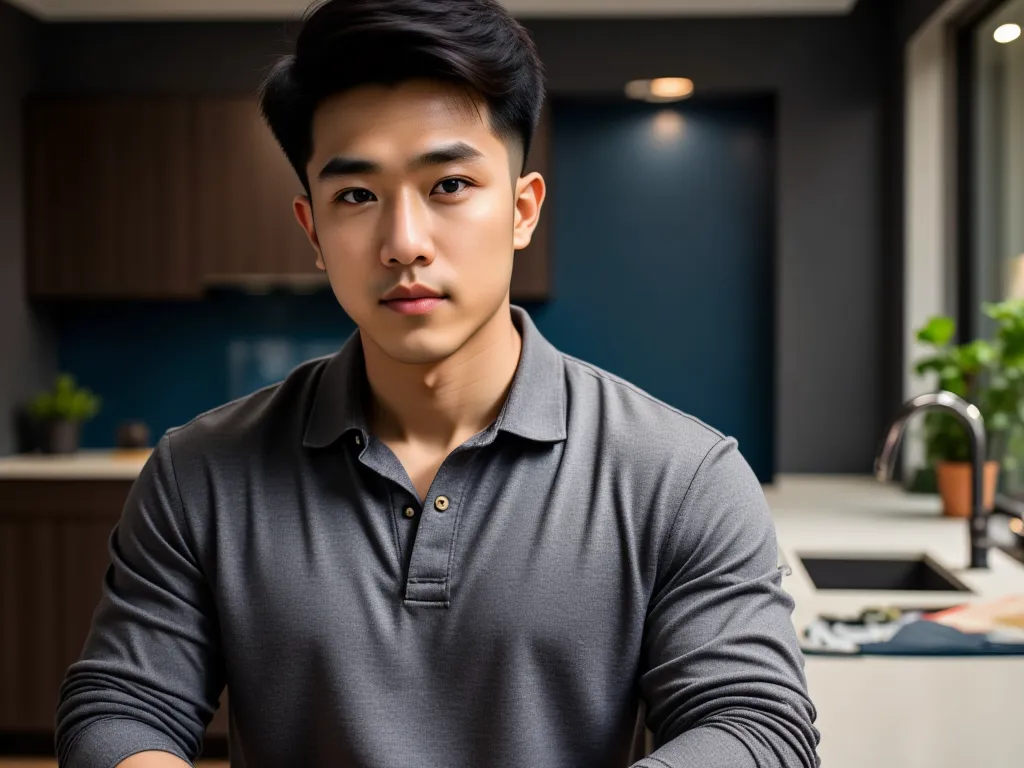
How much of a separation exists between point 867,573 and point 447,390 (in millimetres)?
1586

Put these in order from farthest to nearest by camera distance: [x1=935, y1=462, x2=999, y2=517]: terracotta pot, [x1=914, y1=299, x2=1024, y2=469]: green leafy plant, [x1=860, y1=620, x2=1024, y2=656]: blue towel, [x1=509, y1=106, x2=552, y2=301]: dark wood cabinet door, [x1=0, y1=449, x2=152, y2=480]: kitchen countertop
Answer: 1. [x1=509, y1=106, x2=552, y2=301]: dark wood cabinet door
2. [x1=0, y1=449, x2=152, y2=480]: kitchen countertop
3. [x1=935, y1=462, x2=999, y2=517]: terracotta pot
4. [x1=914, y1=299, x2=1024, y2=469]: green leafy plant
5. [x1=860, y1=620, x2=1024, y2=656]: blue towel

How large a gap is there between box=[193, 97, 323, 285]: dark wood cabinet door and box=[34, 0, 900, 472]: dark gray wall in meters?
0.25

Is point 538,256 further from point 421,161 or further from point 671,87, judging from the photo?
point 421,161

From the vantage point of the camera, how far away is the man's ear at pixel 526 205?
1255mm

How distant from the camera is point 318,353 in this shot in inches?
167

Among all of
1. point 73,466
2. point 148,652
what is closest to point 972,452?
point 148,652

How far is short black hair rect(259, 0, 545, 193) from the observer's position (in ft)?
3.66

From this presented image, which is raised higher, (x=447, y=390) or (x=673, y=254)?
(x=673, y=254)

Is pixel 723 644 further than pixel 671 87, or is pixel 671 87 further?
pixel 671 87

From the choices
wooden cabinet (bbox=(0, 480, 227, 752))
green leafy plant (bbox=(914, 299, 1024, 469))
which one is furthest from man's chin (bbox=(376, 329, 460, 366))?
wooden cabinet (bbox=(0, 480, 227, 752))

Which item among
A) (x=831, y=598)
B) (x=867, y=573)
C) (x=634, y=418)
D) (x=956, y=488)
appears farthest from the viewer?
(x=956, y=488)

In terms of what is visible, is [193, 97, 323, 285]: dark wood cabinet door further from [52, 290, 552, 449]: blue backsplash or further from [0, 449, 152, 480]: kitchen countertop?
[0, 449, 152, 480]: kitchen countertop

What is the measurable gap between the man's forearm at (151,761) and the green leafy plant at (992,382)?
217 centimetres

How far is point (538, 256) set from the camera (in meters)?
3.91
